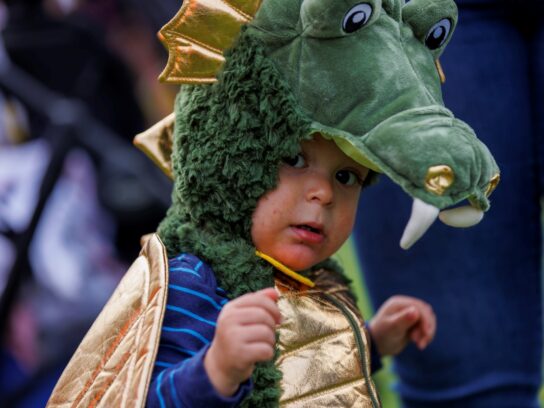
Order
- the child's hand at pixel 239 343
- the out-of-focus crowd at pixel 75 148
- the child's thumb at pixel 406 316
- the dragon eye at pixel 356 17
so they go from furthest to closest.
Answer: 1. the out-of-focus crowd at pixel 75 148
2. the child's thumb at pixel 406 316
3. the dragon eye at pixel 356 17
4. the child's hand at pixel 239 343

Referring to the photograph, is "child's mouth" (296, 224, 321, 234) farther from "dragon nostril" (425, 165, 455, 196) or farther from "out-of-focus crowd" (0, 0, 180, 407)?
"out-of-focus crowd" (0, 0, 180, 407)

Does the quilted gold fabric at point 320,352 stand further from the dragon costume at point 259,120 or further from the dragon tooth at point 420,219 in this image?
the dragon tooth at point 420,219

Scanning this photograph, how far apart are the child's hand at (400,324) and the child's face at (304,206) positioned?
0.92 feet

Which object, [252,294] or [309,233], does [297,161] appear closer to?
[309,233]

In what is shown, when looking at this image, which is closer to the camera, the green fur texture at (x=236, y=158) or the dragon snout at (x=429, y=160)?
the dragon snout at (x=429, y=160)

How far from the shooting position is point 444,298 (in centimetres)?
162

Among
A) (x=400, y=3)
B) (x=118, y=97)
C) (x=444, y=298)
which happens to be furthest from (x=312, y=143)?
(x=118, y=97)

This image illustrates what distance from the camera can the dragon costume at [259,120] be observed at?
3.78ft

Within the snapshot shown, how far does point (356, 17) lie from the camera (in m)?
1.17

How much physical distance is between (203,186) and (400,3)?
328mm

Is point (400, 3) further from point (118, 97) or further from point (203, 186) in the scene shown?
point (118, 97)

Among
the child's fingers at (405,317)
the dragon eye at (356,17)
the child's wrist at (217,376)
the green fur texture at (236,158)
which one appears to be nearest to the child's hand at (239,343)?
the child's wrist at (217,376)

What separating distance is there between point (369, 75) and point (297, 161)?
0.14 m

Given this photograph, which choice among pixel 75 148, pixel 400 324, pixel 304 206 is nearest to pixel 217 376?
pixel 304 206
